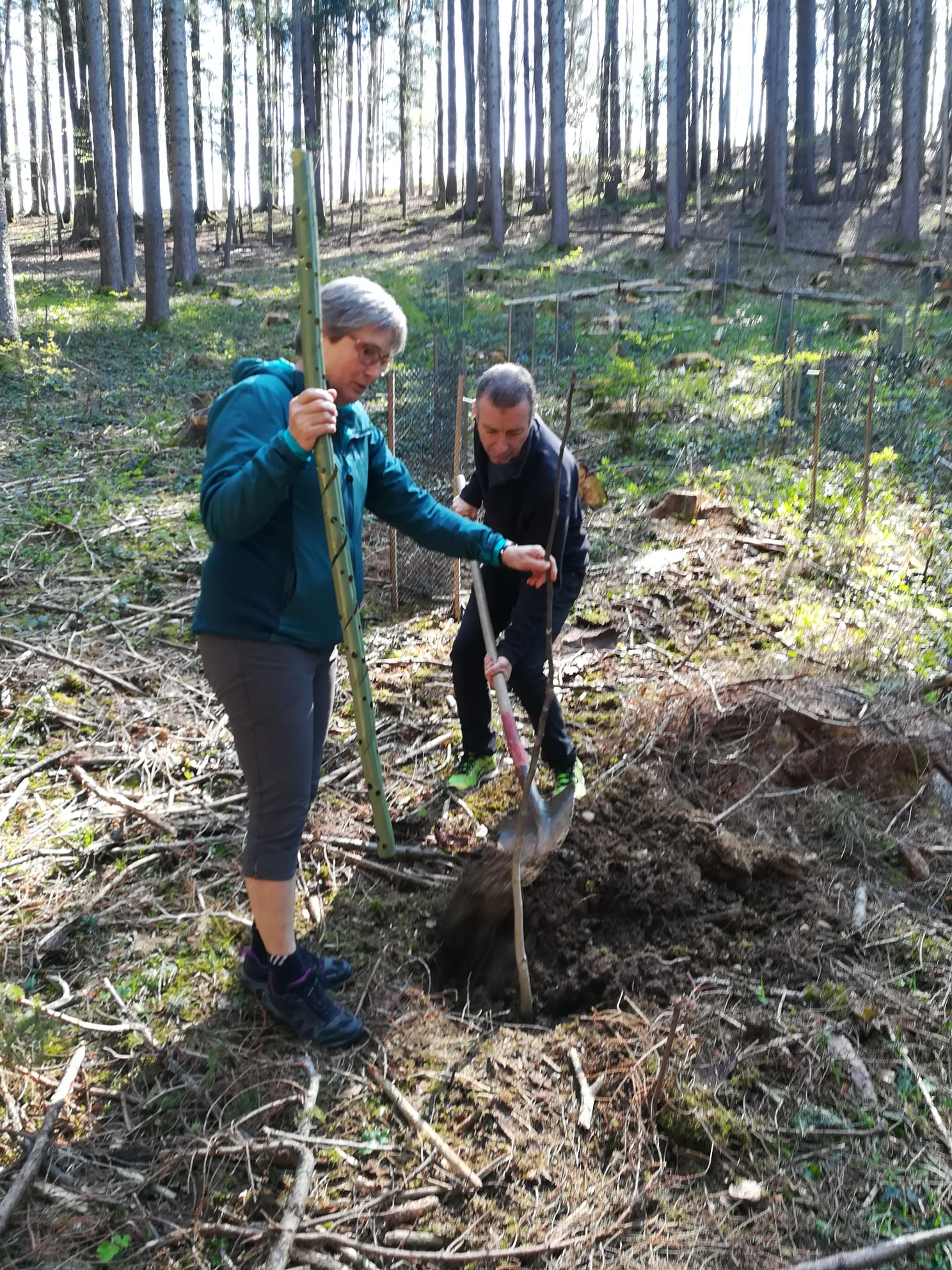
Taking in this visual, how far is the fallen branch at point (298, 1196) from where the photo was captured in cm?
184

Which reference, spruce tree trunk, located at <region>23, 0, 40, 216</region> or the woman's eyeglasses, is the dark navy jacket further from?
spruce tree trunk, located at <region>23, 0, 40, 216</region>

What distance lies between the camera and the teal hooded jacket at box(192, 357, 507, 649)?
1872mm

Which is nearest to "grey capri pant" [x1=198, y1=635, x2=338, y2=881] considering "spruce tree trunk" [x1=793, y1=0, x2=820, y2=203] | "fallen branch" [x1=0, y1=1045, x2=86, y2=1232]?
"fallen branch" [x1=0, y1=1045, x2=86, y2=1232]

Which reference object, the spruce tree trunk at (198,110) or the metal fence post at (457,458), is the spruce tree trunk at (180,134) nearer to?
the metal fence post at (457,458)

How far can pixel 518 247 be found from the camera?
76.0 ft

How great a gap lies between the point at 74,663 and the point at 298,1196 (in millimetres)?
3144

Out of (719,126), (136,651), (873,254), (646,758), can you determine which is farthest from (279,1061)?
(719,126)

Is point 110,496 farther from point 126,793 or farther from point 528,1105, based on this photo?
point 528,1105

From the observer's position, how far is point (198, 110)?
2933 centimetres

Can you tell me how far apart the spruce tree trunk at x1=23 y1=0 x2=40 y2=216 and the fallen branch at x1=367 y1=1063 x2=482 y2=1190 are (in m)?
33.7

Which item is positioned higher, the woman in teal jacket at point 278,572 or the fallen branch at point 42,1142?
the woman in teal jacket at point 278,572

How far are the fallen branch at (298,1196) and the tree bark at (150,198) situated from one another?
46.6 feet

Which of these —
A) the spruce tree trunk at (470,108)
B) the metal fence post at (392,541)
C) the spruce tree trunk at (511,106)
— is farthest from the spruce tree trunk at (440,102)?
the metal fence post at (392,541)

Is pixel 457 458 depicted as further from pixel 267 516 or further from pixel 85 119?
pixel 85 119
